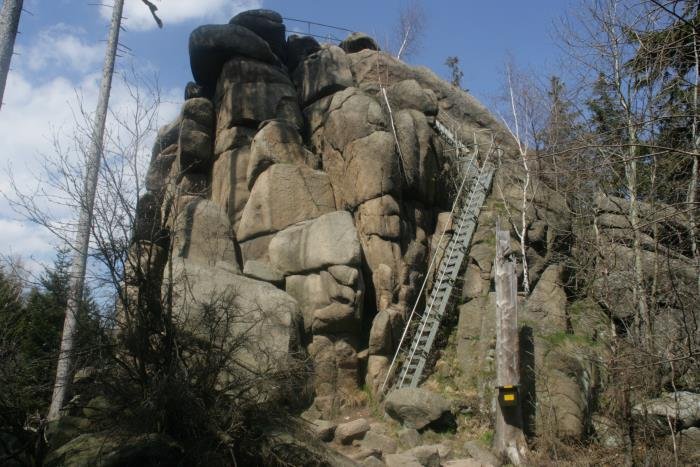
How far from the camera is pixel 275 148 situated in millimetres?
16484

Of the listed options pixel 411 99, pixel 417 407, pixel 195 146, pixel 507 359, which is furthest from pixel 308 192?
pixel 507 359

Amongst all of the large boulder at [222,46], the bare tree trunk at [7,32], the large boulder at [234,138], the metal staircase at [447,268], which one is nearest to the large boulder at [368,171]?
the metal staircase at [447,268]

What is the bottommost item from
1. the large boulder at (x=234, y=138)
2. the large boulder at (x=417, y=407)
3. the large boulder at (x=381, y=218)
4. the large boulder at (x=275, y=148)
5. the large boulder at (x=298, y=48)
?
the large boulder at (x=417, y=407)

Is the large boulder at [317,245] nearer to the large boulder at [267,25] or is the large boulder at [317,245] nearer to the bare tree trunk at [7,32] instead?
the bare tree trunk at [7,32]

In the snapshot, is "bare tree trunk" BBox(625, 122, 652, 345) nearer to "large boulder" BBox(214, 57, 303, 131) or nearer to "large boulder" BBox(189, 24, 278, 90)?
"large boulder" BBox(214, 57, 303, 131)

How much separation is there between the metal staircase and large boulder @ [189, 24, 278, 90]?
573 cm

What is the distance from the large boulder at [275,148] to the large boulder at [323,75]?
2311 mm

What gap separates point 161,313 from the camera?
28.3ft

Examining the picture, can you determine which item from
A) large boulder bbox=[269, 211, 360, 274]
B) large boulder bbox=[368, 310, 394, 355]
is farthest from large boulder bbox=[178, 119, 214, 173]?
large boulder bbox=[368, 310, 394, 355]

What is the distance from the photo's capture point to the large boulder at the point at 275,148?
1642 centimetres

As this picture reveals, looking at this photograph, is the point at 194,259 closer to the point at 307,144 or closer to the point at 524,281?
the point at 307,144

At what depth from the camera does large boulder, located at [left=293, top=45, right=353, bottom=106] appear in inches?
733

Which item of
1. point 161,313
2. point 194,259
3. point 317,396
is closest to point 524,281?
point 317,396

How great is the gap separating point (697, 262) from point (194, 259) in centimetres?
1023
